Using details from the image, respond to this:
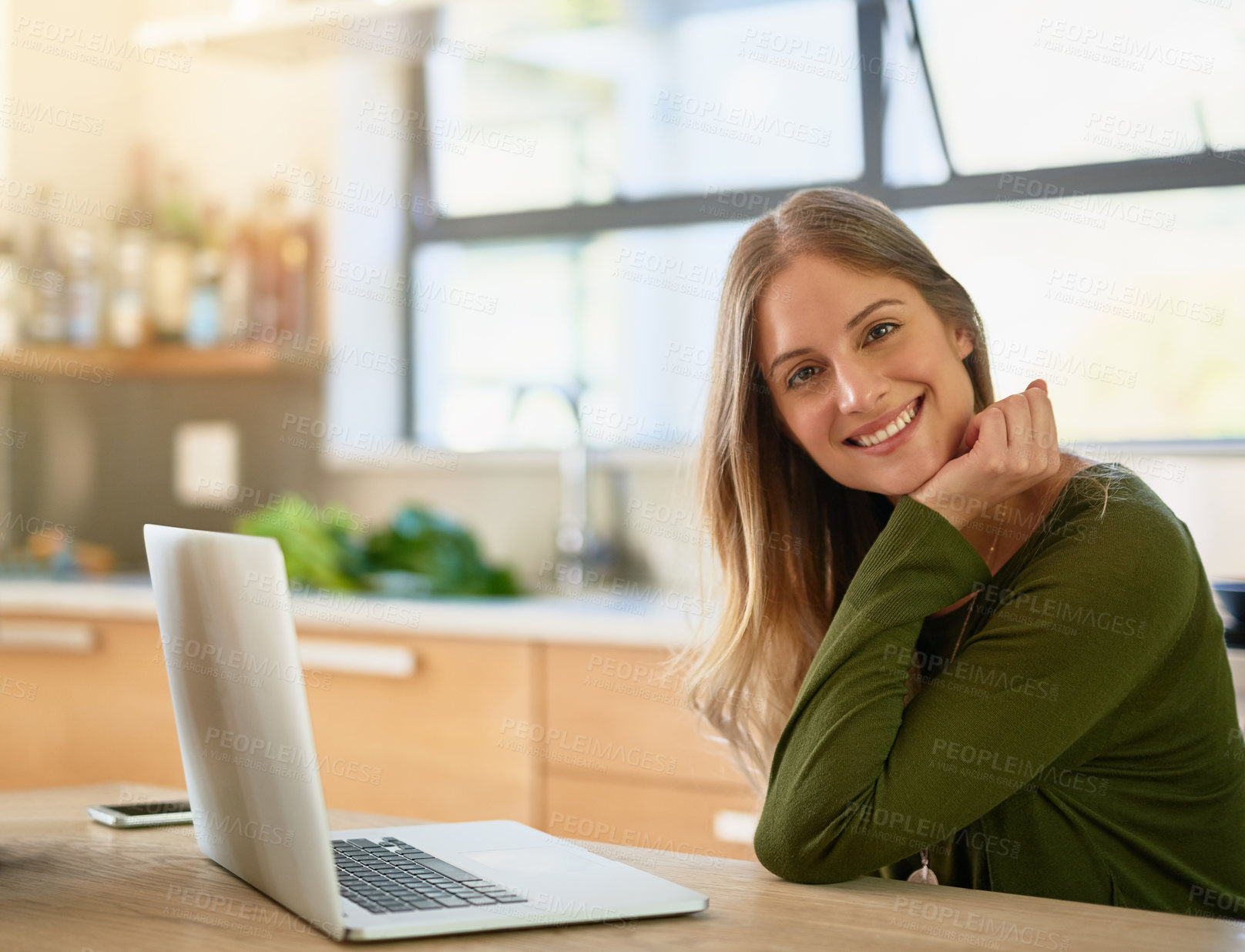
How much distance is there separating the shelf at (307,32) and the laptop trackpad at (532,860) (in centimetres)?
224

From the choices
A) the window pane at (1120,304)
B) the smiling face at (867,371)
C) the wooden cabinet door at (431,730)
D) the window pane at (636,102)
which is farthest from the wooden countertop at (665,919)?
the window pane at (636,102)

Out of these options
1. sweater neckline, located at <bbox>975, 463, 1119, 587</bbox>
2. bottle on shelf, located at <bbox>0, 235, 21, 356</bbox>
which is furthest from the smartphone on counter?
bottle on shelf, located at <bbox>0, 235, 21, 356</bbox>

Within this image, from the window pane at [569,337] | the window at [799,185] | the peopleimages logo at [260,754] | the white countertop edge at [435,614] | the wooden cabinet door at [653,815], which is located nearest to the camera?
the peopleimages logo at [260,754]

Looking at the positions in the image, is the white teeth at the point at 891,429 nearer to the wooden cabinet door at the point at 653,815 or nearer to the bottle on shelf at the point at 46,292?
the wooden cabinet door at the point at 653,815

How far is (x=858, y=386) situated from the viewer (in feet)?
4.51

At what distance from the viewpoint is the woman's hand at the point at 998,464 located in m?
1.28

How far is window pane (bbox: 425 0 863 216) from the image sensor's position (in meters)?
2.93

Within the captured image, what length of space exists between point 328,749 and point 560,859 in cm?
175

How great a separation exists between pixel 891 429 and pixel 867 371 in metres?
0.07

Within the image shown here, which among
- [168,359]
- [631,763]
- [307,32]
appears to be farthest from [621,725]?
[307,32]

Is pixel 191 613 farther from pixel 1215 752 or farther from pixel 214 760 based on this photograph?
pixel 1215 752

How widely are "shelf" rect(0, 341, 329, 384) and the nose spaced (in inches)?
87.3

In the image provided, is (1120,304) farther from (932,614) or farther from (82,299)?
(82,299)

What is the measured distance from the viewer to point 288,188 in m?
3.51
